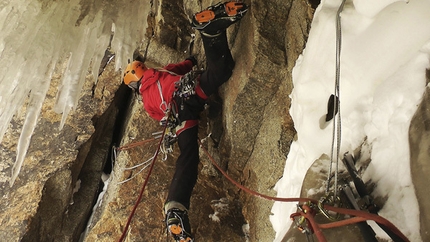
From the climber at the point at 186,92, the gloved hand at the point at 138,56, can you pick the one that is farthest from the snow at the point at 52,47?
the climber at the point at 186,92

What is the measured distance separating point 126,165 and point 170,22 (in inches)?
87.1

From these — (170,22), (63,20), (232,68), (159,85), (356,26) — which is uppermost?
(356,26)

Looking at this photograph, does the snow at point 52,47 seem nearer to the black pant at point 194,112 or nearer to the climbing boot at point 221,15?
the black pant at point 194,112

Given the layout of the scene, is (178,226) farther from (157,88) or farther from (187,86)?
(157,88)

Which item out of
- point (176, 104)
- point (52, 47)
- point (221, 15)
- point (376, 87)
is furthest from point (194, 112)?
point (52, 47)

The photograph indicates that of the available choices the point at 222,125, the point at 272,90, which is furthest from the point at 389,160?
the point at 222,125

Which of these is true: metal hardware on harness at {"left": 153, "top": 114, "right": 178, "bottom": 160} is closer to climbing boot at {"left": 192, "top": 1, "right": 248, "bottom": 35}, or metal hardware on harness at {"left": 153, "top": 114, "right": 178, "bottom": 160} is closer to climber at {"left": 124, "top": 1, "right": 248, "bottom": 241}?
climber at {"left": 124, "top": 1, "right": 248, "bottom": 241}

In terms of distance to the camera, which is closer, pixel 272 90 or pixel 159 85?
pixel 272 90

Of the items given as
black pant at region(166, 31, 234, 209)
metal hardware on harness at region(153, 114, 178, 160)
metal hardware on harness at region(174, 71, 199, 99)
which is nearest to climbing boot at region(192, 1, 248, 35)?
black pant at region(166, 31, 234, 209)

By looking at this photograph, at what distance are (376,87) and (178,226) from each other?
6.33 feet

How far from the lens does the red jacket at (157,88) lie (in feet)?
12.1

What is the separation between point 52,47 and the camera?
4.64 m

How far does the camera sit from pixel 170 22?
16.5 feet

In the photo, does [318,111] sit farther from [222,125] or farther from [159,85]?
[159,85]
